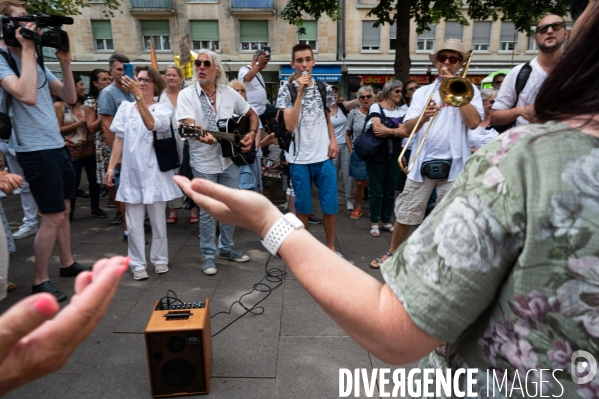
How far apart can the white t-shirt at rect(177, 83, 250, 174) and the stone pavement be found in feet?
3.63

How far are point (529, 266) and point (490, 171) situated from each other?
0.59 ft

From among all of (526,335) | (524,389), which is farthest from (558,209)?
(524,389)

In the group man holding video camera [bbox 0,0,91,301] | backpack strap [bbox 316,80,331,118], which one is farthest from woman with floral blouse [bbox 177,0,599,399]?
backpack strap [bbox 316,80,331,118]

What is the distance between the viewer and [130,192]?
12.8 ft

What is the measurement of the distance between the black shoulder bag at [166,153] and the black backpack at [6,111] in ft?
3.85

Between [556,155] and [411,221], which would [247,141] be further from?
[556,155]

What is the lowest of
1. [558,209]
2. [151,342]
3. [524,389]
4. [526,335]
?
[151,342]

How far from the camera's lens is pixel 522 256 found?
70 centimetres

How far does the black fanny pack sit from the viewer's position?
377 centimetres

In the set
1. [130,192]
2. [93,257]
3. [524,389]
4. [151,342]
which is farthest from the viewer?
[93,257]

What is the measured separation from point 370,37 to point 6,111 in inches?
915

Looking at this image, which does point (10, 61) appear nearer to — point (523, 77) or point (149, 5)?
point (523, 77)

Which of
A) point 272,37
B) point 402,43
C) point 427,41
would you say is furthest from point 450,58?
point 427,41

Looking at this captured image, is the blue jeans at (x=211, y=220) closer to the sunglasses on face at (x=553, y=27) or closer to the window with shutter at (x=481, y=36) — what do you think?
the sunglasses on face at (x=553, y=27)
